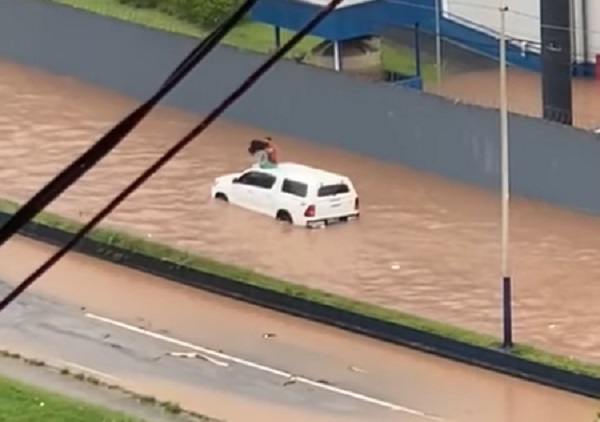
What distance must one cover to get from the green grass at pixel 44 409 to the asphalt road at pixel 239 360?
97cm

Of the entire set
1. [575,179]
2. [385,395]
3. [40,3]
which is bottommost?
[385,395]

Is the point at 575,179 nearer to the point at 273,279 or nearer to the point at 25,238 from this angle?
the point at 273,279

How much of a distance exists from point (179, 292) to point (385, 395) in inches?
142

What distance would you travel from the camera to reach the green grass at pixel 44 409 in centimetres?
1363

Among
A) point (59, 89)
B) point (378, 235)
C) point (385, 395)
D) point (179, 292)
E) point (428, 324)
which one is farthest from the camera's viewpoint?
point (59, 89)

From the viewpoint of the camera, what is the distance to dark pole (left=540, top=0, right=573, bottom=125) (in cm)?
2219

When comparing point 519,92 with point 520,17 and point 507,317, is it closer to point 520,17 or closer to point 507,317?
point 520,17

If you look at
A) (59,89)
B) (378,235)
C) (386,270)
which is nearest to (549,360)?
(386,270)

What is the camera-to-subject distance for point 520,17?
26.3 meters

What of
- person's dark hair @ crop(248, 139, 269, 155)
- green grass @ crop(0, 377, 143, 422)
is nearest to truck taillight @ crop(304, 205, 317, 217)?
person's dark hair @ crop(248, 139, 269, 155)

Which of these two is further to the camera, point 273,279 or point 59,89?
point 59,89

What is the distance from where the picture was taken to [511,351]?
15680mm

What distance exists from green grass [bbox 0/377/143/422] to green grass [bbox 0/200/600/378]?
3518 millimetres

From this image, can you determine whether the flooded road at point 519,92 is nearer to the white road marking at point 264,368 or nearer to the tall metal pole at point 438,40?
the tall metal pole at point 438,40
